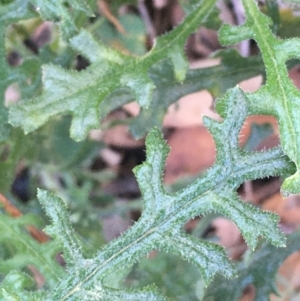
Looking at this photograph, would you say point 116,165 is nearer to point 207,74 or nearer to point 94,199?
point 94,199

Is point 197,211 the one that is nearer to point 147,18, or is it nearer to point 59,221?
point 59,221

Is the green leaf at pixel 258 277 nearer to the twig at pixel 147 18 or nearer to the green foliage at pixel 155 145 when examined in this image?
the green foliage at pixel 155 145

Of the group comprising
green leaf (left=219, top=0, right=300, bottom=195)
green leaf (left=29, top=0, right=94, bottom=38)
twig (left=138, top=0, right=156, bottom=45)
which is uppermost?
twig (left=138, top=0, right=156, bottom=45)

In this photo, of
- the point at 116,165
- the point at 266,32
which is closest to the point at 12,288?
the point at 266,32

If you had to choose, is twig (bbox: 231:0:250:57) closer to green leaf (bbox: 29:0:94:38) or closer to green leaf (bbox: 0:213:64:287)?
green leaf (bbox: 29:0:94:38)

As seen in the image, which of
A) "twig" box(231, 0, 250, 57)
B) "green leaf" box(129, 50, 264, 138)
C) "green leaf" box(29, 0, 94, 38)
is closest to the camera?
"green leaf" box(29, 0, 94, 38)

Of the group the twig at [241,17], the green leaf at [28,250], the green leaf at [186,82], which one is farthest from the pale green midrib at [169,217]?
the twig at [241,17]

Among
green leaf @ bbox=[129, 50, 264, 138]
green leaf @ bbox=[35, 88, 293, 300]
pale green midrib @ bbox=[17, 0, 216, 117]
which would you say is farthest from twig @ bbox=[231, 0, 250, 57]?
green leaf @ bbox=[35, 88, 293, 300]
